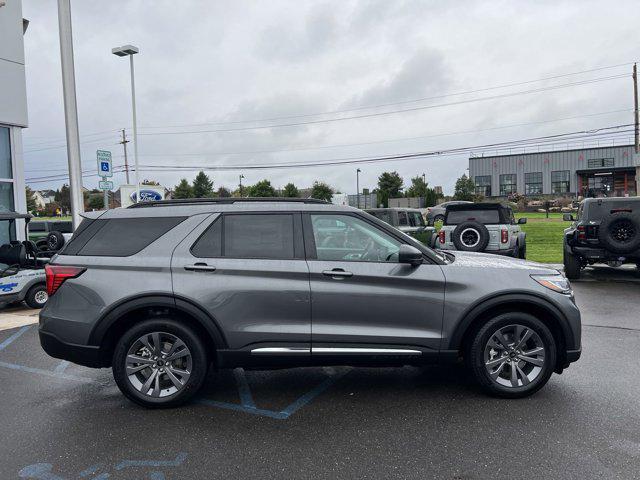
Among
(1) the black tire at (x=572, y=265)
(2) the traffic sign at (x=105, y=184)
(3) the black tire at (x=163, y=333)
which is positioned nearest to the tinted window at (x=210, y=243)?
(3) the black tire at (x=163, y=333)

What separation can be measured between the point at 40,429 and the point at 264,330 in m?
1.85

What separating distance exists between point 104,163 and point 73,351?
932 centimetres

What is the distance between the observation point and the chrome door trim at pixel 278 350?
406cm

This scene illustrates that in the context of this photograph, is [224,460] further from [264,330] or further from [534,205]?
[534,205]

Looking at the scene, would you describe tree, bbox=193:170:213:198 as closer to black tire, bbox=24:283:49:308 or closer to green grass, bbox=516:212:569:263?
green grass, bbox=516:212:569:263

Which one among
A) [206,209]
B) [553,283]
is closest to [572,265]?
[553,283]

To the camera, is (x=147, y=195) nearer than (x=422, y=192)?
Yes

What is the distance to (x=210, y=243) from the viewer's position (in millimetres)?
4223

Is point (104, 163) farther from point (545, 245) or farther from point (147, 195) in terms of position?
point (545, 245)

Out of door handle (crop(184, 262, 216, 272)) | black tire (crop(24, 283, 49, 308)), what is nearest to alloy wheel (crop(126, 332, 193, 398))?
door handle (crop(184, 262, 216, 272))

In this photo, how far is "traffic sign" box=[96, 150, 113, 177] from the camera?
12266 mm

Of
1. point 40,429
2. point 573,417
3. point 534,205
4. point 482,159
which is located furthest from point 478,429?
point 482,159

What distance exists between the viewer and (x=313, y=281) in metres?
4.08

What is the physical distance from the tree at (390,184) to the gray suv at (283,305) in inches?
2396
